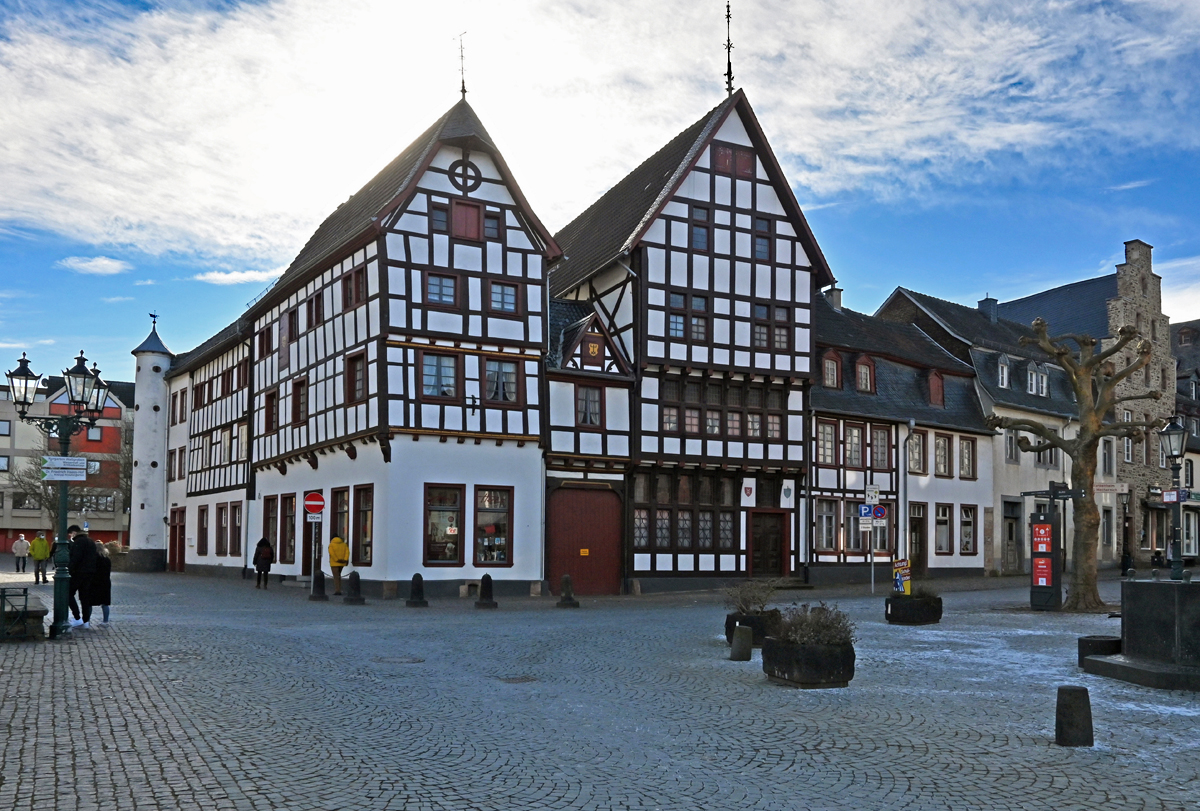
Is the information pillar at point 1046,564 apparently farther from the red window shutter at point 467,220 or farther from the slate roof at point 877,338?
the red window shutter at point 467,220

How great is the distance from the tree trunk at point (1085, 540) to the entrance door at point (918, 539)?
1663 cm

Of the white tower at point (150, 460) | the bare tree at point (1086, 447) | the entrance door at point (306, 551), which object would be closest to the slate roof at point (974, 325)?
the bare tree at point (1086, 447)

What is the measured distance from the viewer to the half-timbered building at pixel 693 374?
3378 centimetres

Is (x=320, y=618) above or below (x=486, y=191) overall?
below

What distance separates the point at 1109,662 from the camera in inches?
548

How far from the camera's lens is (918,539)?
141ft

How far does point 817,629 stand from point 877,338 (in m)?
33.2

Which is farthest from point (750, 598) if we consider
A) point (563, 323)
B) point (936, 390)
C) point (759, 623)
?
point (936, 390)

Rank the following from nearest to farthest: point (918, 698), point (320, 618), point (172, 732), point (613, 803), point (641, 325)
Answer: point (613, 803) < point (172, 732) < point (918, 698) < point (320, 618) < point (641, 325)

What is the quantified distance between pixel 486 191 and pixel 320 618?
45.8 feet

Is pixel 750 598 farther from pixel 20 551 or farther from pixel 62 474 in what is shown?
pixel 20 551

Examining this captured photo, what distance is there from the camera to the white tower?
54188 mm

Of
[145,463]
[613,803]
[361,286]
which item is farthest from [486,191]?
[145,463]

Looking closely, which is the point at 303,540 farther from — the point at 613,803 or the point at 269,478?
the point at 613,803
